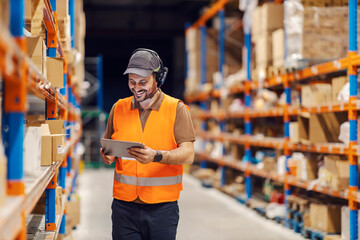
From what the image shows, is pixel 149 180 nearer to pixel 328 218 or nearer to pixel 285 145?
pixel 328 218

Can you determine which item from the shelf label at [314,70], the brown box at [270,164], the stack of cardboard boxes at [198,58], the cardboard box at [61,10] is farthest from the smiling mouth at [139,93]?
the stack of cardboard boxes at [198,58]

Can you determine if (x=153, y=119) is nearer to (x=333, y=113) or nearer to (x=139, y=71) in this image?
(x=139, y=71)

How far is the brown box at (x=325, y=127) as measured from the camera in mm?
5785

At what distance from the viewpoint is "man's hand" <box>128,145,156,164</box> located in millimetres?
2797

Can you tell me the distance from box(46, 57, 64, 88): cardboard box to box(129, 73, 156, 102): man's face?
2.92 ft

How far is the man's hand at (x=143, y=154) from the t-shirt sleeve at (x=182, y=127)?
0.27 m

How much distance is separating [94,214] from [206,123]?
539 cm

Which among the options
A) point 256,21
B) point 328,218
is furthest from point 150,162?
point 256,21

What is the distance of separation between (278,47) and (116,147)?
4546 millimetres

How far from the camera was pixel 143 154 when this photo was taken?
280 centimetres

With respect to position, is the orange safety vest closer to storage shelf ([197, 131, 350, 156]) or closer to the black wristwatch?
the black wristwatch

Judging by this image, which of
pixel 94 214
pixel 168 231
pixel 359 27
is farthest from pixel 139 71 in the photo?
pixel 94 214

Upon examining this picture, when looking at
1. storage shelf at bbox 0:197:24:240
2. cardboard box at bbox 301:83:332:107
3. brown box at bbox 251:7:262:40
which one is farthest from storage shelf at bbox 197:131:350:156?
storage shelf at bbox 0:197:24:240

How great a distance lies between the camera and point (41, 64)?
3133 mm
